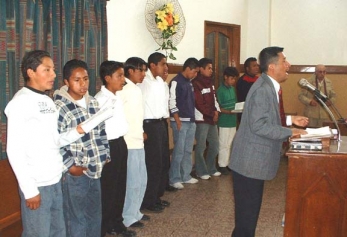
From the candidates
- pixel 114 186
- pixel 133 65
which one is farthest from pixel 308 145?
pixel 133 65

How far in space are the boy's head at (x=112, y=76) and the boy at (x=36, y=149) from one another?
2.81 feet

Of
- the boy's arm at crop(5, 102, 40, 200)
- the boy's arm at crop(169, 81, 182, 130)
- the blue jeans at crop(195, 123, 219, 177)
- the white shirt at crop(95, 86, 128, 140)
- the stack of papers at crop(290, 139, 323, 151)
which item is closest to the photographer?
the boy's arm at crop(5, 102, 40, 200)

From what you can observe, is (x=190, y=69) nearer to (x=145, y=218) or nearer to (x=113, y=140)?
(x=145, y=218)

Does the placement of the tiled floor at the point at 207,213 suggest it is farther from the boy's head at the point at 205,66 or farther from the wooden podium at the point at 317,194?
the boy's head at the point at 205,66

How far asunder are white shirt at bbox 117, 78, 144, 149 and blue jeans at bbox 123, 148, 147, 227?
77 millimetres

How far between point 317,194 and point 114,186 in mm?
1558

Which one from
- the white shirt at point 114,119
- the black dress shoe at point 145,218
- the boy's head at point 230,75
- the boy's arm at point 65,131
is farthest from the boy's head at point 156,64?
the boy's arm at point 65,131

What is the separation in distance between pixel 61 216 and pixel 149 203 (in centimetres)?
182

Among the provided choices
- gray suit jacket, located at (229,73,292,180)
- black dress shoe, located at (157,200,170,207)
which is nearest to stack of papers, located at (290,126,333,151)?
gray suit jacket, located at (229,73,292,180)

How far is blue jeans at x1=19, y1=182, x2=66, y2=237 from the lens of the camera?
238cm

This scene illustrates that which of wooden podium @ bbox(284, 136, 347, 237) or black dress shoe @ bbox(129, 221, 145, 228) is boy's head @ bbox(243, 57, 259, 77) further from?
wooden podium @ bbox(284, 136, 347, 237)

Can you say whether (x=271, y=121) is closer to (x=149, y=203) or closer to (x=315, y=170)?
(x=315, y=170)

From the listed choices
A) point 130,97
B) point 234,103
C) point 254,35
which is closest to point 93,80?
point 130,97

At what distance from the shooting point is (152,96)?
4301 mm
